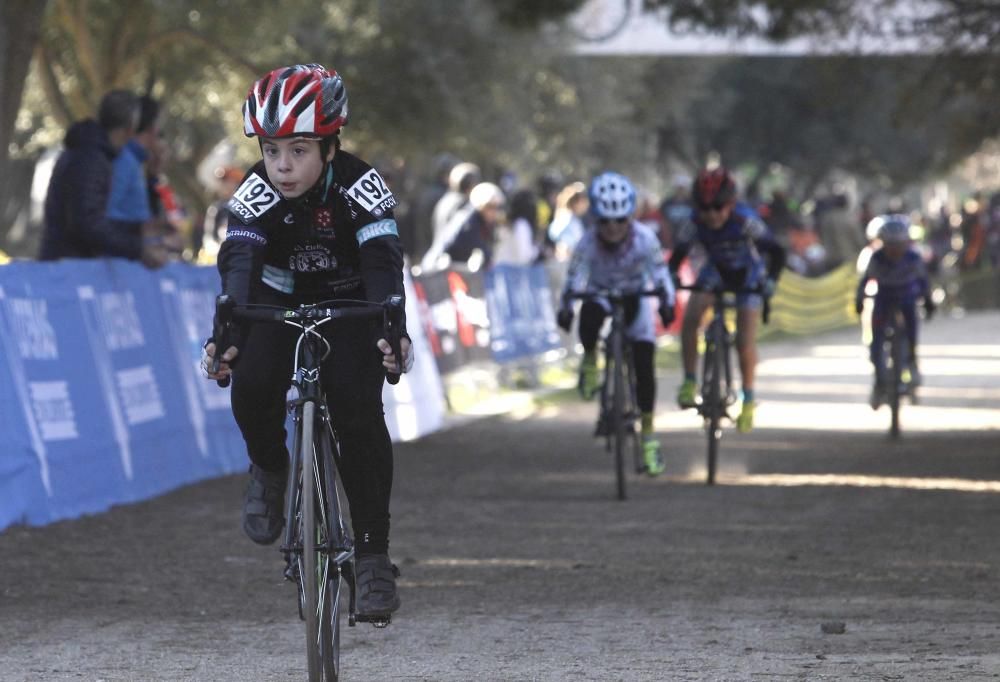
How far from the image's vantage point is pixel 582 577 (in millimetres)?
9586

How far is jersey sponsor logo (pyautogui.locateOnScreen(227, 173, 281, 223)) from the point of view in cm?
665

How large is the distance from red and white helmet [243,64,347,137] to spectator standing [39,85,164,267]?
5.95 metres

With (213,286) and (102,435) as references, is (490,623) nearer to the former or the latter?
(102,435)

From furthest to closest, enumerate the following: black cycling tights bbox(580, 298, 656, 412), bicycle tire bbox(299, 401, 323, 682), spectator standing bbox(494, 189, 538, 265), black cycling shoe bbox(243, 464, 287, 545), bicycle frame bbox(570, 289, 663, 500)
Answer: spectator standing bbox(494, 189, 538, 265)
black cycling tights bbox(580, 298, 656, 412)
bicycle frame bbox(570, 289, 663, 500)
black cycling shoe bbox(243, 464, 287, 545)
bicycle tire bbox(299, 401, 323, 682)

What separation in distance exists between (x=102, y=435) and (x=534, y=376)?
1069 centimetres

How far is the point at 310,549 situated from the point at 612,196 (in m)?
6.82

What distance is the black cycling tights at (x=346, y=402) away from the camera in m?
6.68

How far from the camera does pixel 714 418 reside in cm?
1365

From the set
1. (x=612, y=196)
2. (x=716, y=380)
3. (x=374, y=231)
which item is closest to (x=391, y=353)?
(x=374, y=231)

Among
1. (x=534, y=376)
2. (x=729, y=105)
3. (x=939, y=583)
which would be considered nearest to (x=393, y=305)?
(x=939, y=583)

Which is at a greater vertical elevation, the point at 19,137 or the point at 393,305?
the point at 393,305

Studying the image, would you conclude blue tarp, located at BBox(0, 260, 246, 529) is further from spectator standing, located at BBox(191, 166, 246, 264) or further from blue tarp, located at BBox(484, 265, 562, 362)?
spectator standing, located at BBox(191, 166, 246, 264)

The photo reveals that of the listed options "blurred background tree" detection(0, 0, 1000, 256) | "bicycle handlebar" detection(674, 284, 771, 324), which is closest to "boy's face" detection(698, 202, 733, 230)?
"bicycle handlebar" detection(674, 284, 771, 324)

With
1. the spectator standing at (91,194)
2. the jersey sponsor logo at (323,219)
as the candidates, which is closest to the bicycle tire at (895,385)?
the spectator standing at (91,194)
